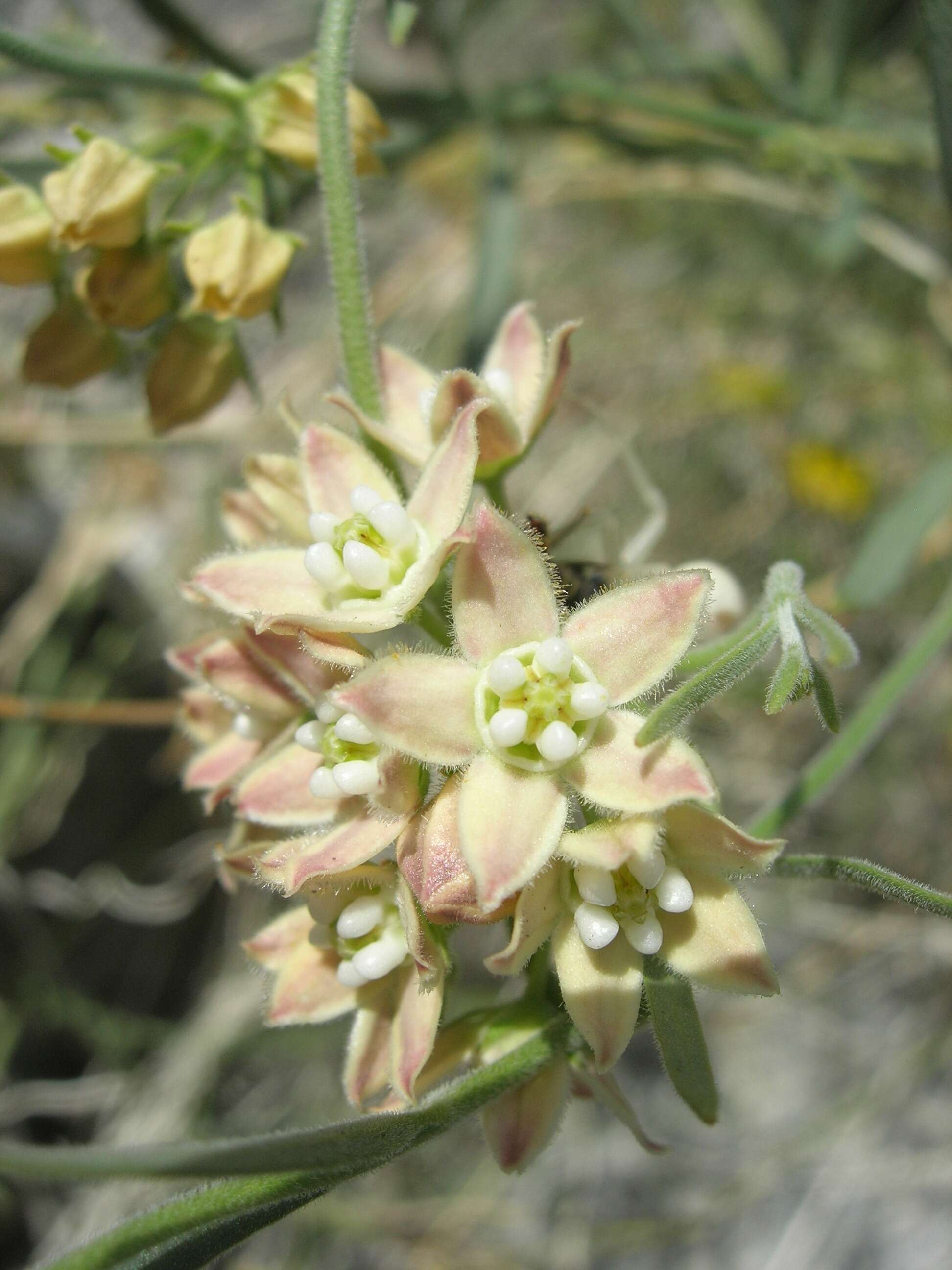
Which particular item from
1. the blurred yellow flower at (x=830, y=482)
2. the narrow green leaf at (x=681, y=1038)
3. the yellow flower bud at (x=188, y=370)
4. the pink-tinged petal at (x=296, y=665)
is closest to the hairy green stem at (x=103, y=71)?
the yellow flower bud at (x=188, y=370)

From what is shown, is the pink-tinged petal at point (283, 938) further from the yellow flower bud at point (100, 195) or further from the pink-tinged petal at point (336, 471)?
the yellow flower bud at point (100, 195)

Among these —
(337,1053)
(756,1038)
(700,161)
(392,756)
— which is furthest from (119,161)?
(756,1038)

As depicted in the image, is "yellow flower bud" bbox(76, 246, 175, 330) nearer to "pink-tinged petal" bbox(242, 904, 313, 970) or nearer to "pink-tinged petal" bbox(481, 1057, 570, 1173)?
"pink-tinged petal" bbox(242, 904, 313, 970)

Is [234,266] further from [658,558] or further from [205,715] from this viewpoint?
[658,558]

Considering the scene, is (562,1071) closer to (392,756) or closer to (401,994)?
(401,994)

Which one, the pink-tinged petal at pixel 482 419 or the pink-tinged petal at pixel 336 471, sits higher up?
the pink-tinged petal at pixel 482 419
